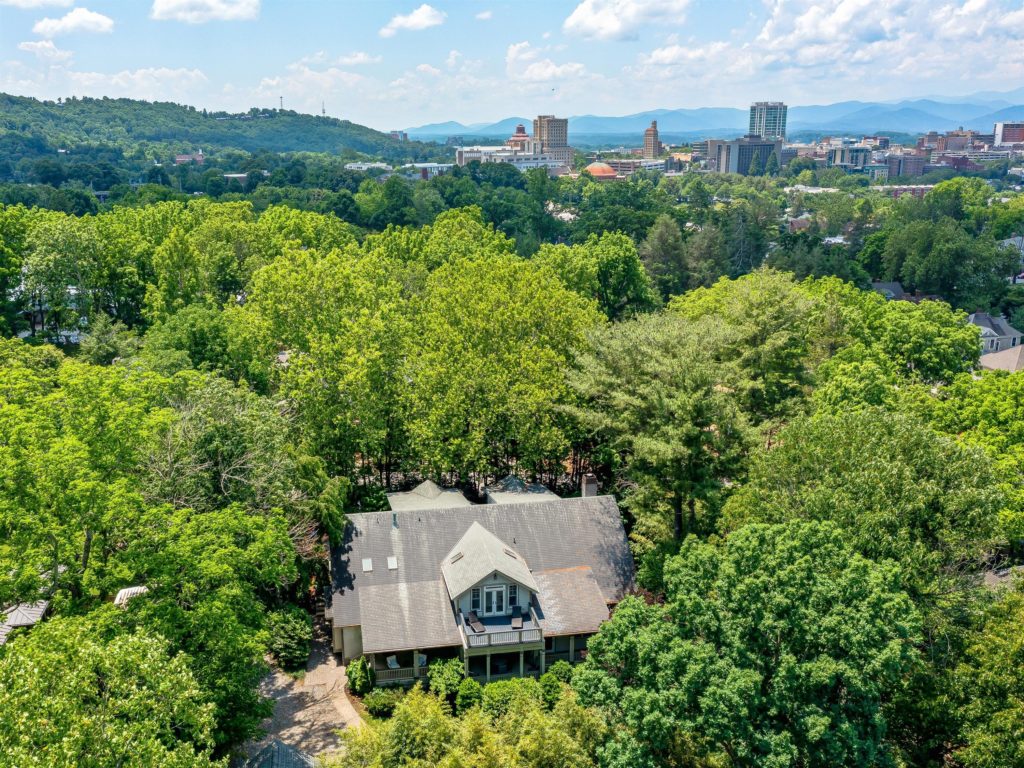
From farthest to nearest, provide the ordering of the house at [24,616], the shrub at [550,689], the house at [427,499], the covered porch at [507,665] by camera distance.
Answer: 1. the house at [427,499]
2. the covered porch at [507,665]
3. the house at [24,616]
4. the shrub at [550,689]

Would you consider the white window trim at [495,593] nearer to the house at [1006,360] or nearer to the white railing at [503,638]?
the white railing at [503,638]

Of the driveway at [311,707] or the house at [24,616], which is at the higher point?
the house at [24,616]

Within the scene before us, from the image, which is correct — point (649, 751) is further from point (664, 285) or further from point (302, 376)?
point (664, 285)

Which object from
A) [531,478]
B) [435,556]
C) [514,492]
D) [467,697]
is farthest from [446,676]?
[531,478]

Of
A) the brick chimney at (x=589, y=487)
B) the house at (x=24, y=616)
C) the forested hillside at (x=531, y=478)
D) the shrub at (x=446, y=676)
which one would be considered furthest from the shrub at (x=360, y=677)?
the brick chimney at (x=589, y=487)

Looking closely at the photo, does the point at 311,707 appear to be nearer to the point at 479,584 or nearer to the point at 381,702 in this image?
the point at 381,702

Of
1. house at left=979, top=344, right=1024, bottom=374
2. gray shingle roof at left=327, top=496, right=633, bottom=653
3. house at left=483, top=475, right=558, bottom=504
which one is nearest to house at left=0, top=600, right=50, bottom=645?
gray shingle roof at left=327, top=496, right=633, bottom=653

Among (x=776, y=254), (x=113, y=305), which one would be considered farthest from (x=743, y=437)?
(x=776, y=254)

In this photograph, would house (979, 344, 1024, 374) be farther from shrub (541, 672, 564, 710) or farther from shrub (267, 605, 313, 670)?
shrub (267, 605, 313, 670)
